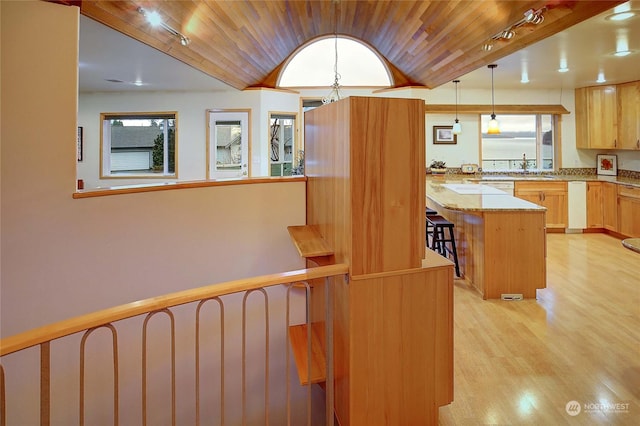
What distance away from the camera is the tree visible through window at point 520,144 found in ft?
23.7

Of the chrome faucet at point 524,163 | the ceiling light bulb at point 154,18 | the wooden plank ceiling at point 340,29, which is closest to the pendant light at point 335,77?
the wooden plank ceiling at point 340,29

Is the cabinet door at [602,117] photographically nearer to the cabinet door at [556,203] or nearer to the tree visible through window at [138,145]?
the cabinet door at [556,203]

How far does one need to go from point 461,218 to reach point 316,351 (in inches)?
110

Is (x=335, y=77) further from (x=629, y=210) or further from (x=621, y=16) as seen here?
(x=629, y=210)

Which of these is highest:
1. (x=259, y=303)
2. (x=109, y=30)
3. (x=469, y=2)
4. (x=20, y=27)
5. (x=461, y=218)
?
(x=469, y=2)

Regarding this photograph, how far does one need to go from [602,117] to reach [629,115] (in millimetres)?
453

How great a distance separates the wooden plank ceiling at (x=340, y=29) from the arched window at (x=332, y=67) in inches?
8.0

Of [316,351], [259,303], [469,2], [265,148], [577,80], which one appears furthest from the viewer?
[265,148]

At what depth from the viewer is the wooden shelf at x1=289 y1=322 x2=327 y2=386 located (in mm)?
2186

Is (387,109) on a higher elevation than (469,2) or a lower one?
lower

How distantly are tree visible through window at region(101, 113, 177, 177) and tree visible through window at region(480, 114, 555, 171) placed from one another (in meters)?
5.96

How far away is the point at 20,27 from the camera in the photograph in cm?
224

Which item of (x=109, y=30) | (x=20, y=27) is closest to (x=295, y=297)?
(x=20, y=27)

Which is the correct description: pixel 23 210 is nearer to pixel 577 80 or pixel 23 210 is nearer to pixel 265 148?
pixel 265 148
